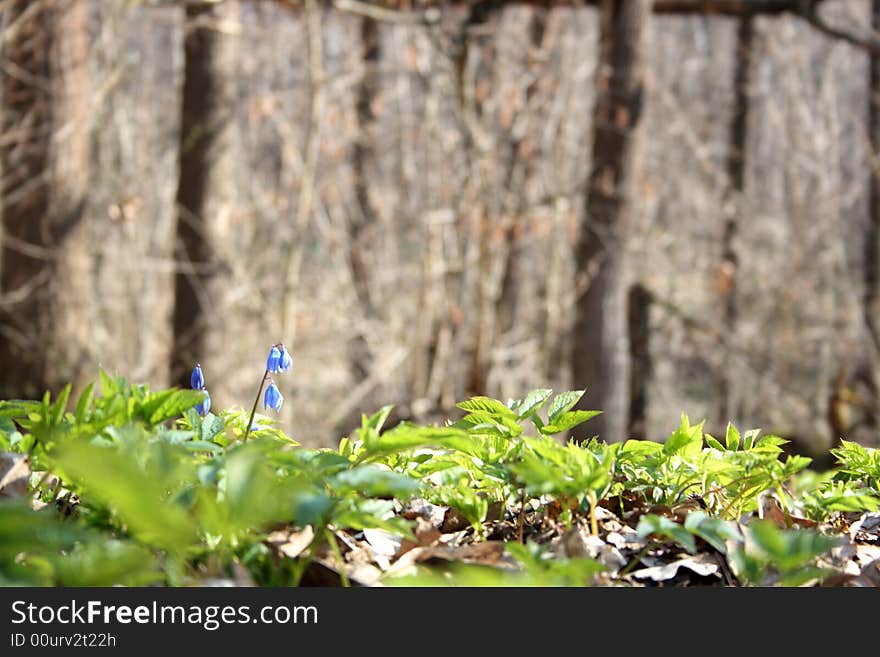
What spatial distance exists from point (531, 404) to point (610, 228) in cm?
502

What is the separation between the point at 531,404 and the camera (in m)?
1.62

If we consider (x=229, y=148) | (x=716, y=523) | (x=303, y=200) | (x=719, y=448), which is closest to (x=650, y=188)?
(x=303, y=200)

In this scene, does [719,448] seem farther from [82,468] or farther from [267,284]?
[267,284]

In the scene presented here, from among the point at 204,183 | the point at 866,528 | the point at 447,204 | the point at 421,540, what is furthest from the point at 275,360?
the point at 447,204

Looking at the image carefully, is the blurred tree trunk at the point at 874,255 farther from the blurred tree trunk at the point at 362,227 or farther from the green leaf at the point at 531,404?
the green leaf at the point at 531,404

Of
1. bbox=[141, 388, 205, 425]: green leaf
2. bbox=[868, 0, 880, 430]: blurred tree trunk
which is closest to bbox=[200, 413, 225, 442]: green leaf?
bbox=[141, 388, 205, 425]: green leaf

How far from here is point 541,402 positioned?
1632mm

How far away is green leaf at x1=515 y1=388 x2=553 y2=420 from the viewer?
1.59 metres

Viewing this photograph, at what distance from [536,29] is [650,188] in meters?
2.80

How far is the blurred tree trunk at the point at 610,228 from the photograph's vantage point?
21.0ft

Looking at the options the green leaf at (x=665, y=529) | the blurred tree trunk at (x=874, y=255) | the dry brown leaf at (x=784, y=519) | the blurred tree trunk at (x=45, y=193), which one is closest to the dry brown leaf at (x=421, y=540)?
the green leaf at (x=665, y=529)

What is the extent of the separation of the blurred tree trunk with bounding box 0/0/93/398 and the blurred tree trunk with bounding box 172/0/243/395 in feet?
3.23

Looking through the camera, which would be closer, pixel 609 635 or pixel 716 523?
pixel 609 635

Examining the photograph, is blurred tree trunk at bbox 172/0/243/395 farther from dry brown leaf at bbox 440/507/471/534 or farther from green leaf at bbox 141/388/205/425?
green leaf at bbox 141/388/205/425
